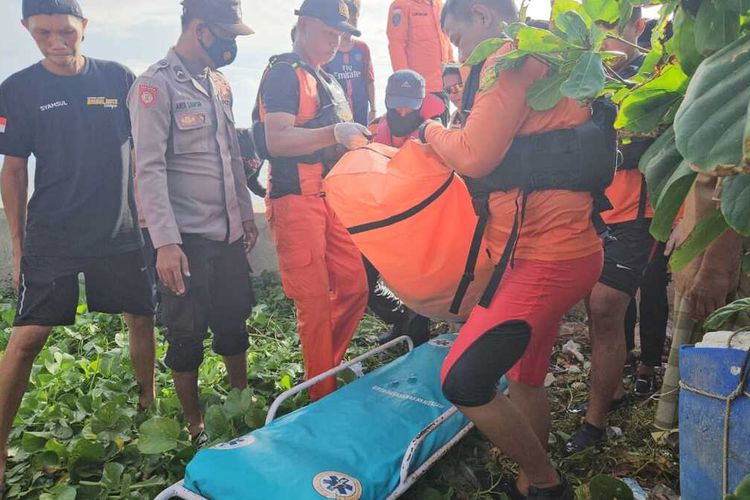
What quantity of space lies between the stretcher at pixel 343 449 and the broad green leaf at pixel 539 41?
1514 mm

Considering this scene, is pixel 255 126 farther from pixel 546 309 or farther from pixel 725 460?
pixel 725 460

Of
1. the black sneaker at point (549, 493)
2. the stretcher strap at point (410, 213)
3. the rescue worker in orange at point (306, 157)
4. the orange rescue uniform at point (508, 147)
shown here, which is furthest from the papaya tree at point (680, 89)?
the rescue worker in orange at point (306, 157)

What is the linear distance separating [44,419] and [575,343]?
3241 millimetres

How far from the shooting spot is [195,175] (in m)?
2.69

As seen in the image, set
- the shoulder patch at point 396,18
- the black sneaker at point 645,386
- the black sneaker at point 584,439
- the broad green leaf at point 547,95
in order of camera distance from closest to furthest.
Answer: the broad green leaf at point 547,95 < the black sneaker at point 584,439 < the black sneaker at point 645,386 < the shoulder patch at point 396,18

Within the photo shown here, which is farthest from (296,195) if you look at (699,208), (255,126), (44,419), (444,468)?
(699,208)

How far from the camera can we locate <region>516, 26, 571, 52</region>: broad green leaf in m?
1.06

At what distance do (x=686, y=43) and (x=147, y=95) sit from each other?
86.3 inches

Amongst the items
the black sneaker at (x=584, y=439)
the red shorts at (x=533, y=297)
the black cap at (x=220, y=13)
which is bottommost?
the black sneaker at (x=584, y=439)

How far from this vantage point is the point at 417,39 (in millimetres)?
5332

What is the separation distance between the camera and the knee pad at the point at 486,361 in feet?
6.19

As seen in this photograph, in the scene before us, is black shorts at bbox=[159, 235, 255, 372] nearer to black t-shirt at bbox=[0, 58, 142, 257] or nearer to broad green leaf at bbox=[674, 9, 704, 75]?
black t-shirt at bbox=[0, 58, 142, 257]

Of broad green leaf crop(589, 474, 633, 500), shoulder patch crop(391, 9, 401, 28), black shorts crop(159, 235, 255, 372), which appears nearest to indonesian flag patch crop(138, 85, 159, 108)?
black shorts crop(159, 235, 255, 372)

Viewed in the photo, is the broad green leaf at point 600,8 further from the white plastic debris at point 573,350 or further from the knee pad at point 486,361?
the white plastic debris at point 573,350
